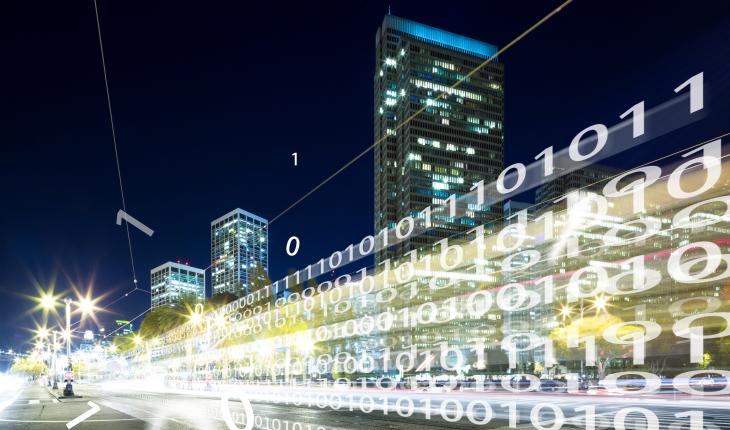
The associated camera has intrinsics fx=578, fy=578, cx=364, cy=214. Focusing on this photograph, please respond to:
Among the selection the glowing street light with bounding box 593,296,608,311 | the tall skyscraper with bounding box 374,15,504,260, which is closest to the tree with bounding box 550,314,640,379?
the glowing street light with bounding box 593,296,608,311

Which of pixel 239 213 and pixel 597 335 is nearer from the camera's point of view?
pixel 597 335

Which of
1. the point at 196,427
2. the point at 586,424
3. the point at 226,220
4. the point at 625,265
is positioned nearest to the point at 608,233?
the point at 625,265

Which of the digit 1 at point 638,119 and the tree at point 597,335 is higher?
the digit 1 at point 638,119

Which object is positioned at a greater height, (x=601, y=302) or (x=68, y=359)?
(x=601, y=302)

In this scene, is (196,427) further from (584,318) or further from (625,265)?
(584,318)

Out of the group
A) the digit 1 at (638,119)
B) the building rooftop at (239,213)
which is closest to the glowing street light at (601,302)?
the digit 1 at (638,119)

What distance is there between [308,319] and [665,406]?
34288 mm

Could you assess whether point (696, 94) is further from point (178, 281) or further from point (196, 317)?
point (178, 281)

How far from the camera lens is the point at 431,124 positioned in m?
173

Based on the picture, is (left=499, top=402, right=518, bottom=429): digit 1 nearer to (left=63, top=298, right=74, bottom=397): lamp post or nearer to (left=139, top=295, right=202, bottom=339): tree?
(left=63, top=298, right=74, bottom=397): lamp post

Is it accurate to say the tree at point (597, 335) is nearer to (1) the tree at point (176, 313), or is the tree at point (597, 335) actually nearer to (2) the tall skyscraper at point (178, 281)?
(1) the tree at point (176, 313)

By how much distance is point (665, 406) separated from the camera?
2328 cm

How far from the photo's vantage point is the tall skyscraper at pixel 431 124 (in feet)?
563

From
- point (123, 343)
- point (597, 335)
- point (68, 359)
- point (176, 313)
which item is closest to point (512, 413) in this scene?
point (597, 335)
